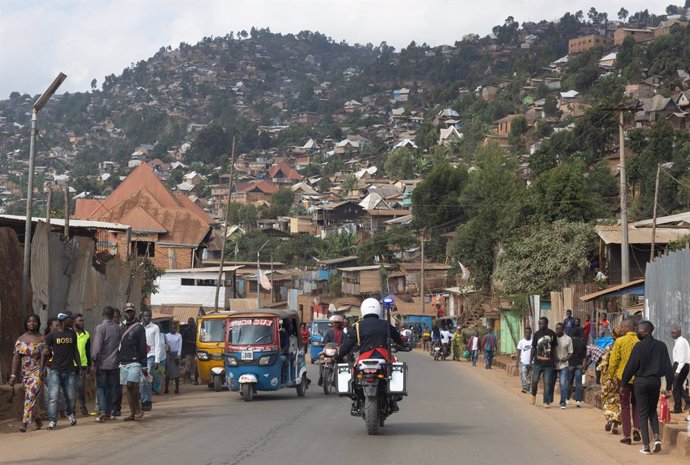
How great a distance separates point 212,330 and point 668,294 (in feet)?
38.6

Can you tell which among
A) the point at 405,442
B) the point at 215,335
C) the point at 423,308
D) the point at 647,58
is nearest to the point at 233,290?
the point at 423,308

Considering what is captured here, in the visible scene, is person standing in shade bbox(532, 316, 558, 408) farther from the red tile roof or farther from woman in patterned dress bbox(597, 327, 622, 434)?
the red tile roof

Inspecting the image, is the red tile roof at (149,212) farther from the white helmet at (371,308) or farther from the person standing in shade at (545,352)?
the white helmet at (371,308)

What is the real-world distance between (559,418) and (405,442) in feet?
19.0

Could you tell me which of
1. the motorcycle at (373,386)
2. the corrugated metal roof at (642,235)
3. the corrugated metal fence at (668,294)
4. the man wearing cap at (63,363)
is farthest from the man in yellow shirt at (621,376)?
the corrugated metal roof at (642,235)

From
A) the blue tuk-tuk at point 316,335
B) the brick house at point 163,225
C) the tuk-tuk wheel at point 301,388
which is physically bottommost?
the tuk-tuk wheel at point 301,388

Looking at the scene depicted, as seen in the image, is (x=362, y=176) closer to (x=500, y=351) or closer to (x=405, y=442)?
(x=500, y=351)

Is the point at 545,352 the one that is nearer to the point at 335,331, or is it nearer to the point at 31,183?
the point at 335,331

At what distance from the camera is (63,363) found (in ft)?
55.0

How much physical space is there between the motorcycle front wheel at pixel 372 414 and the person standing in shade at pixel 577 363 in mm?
7585

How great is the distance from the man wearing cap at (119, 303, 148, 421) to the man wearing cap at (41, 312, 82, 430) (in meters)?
0.77

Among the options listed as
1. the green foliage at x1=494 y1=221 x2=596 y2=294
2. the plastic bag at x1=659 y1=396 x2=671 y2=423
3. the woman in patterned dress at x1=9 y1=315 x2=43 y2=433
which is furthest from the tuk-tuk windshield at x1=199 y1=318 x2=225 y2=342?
the green foliage at x1=494 y1=221 x2=596 y2=294

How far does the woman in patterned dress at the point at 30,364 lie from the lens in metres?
15.9

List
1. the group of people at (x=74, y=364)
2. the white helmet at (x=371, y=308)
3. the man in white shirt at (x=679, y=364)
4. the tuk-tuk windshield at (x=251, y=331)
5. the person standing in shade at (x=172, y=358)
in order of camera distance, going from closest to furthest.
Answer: the white helmet at (x=371, y=308) < the group of people at (x=74, y=364) < the man in white shirt at (x=679, y=364) < the tuk-tuk windshield at (x=251, y=331) < the person standing in shade at (x=172, y=358)
